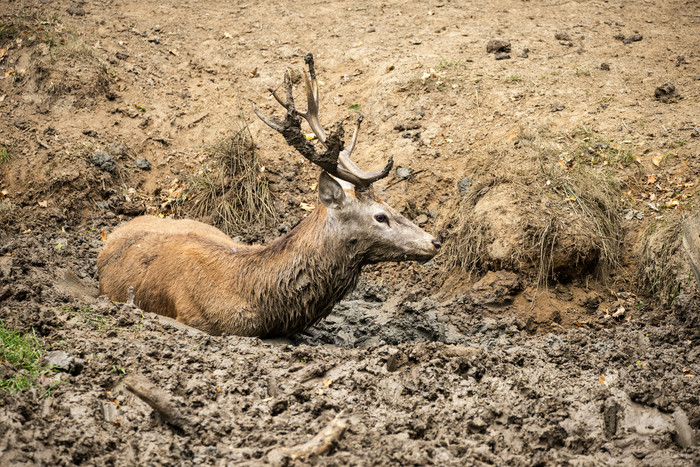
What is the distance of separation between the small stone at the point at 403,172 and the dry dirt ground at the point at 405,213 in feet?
0.38

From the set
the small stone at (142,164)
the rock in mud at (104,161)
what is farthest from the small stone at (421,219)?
the rock in mud at (104,161)

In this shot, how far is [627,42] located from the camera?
32.6ft

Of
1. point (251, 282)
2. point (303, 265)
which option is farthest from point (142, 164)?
point (303, 265)

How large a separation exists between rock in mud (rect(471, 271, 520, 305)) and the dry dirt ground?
1.3 inches

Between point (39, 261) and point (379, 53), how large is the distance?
6112 mm

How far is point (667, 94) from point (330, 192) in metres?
4.97

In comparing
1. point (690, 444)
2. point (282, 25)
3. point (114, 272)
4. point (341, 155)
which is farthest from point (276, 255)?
point (282, 25)

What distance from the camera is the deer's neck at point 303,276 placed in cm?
620

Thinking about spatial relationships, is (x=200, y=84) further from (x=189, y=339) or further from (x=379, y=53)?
(x=189, y=339)

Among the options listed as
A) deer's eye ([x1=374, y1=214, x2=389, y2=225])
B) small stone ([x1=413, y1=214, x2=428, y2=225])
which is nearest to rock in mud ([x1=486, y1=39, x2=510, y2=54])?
small stone ([x1=413, y1=214, x2=428, y2=225])

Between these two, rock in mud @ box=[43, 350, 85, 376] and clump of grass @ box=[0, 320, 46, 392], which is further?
rock in mud @ box=[43, 350, 85, 376]

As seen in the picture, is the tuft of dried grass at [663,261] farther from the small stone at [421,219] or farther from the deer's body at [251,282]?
the deer's body at [251,282]

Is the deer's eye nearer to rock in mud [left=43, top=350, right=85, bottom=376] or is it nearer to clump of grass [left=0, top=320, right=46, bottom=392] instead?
rock in mud [left=43, top=350, right=85, bottom=376]

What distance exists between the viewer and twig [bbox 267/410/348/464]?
143 inches
